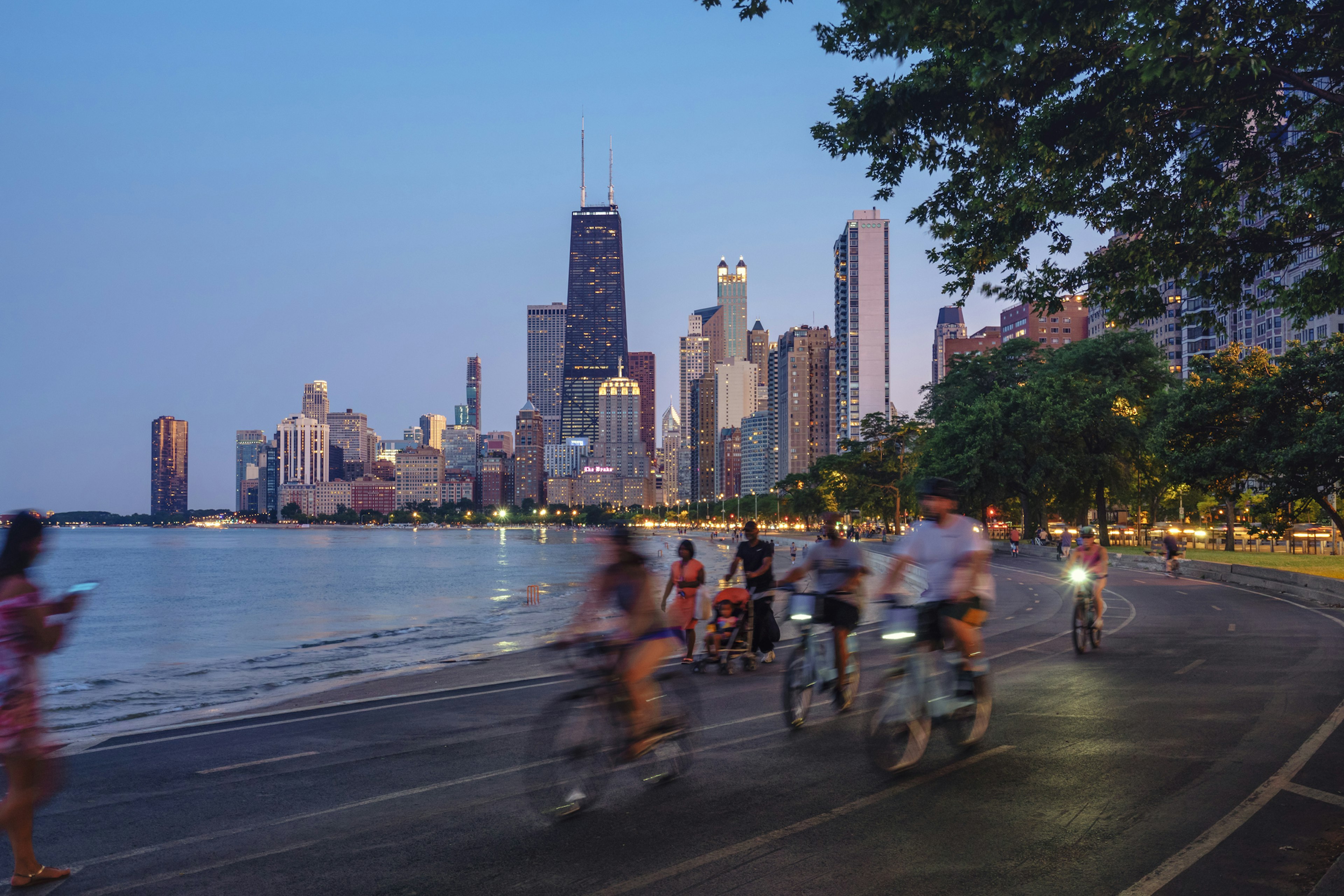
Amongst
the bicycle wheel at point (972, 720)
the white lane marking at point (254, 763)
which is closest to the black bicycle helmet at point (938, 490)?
the bicycle wheel at point (972, 720)

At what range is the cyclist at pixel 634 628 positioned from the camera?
7.62 m

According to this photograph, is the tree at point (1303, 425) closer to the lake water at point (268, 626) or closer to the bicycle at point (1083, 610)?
the bicycle at point (1083, 610)

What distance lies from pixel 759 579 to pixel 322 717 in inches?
245

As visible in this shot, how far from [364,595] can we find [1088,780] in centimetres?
5019

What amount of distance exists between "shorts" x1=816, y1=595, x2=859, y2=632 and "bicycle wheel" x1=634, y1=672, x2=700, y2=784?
2.38 meters

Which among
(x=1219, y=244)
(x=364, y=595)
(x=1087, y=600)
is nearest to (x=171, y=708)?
(x=1087, y=600)

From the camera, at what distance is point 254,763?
9383 millimetres

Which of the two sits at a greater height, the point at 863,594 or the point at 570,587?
the point at 863,594

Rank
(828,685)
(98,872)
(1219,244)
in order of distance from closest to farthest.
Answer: (98,872), (828,685), (1219,244)

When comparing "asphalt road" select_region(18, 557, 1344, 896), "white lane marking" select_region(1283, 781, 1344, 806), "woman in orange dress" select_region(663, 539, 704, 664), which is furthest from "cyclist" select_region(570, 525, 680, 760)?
"woman in orange dress" select_region(663, 539, 704, 664)

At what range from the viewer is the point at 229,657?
2570cm

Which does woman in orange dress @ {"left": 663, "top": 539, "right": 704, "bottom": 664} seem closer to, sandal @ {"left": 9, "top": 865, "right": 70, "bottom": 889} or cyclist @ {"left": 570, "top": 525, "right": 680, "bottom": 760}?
cyclist @ {"left": 570, "top": 525, "right": 680, "bottom": 760}

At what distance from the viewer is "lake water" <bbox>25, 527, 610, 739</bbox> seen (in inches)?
736

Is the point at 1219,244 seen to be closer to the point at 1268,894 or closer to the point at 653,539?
the point at 1268,894
